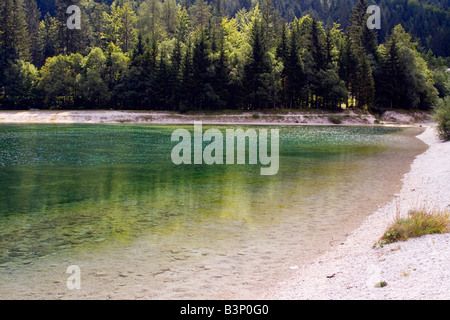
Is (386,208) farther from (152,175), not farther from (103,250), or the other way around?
(152,175)

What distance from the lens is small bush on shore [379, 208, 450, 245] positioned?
39.3ft

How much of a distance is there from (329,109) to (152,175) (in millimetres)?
85074

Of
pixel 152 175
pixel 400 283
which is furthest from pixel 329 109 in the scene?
pixel 400 283

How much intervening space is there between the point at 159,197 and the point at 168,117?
7960cm

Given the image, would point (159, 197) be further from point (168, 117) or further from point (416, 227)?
point (168, 117)

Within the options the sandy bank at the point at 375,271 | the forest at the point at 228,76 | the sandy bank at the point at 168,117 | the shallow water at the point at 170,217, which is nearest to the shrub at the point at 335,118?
the sandy bank at the point at 168,117

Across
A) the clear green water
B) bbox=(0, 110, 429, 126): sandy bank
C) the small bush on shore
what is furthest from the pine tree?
the small bush on shore

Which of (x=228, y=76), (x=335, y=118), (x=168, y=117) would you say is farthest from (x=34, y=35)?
(x=335, y=118)

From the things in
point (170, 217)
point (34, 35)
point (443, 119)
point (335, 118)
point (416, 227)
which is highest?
point (34, 35)

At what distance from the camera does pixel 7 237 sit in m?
13.6

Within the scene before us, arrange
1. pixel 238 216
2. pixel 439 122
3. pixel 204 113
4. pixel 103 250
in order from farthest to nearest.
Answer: pixel 204 113
pixel 439 122
pixel 238 216
pixel 103 250

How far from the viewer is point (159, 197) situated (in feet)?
66.0

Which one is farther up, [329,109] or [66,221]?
[329,109]

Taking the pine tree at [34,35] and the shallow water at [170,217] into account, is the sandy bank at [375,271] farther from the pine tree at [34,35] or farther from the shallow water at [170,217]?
the pine tree at [34,35]
